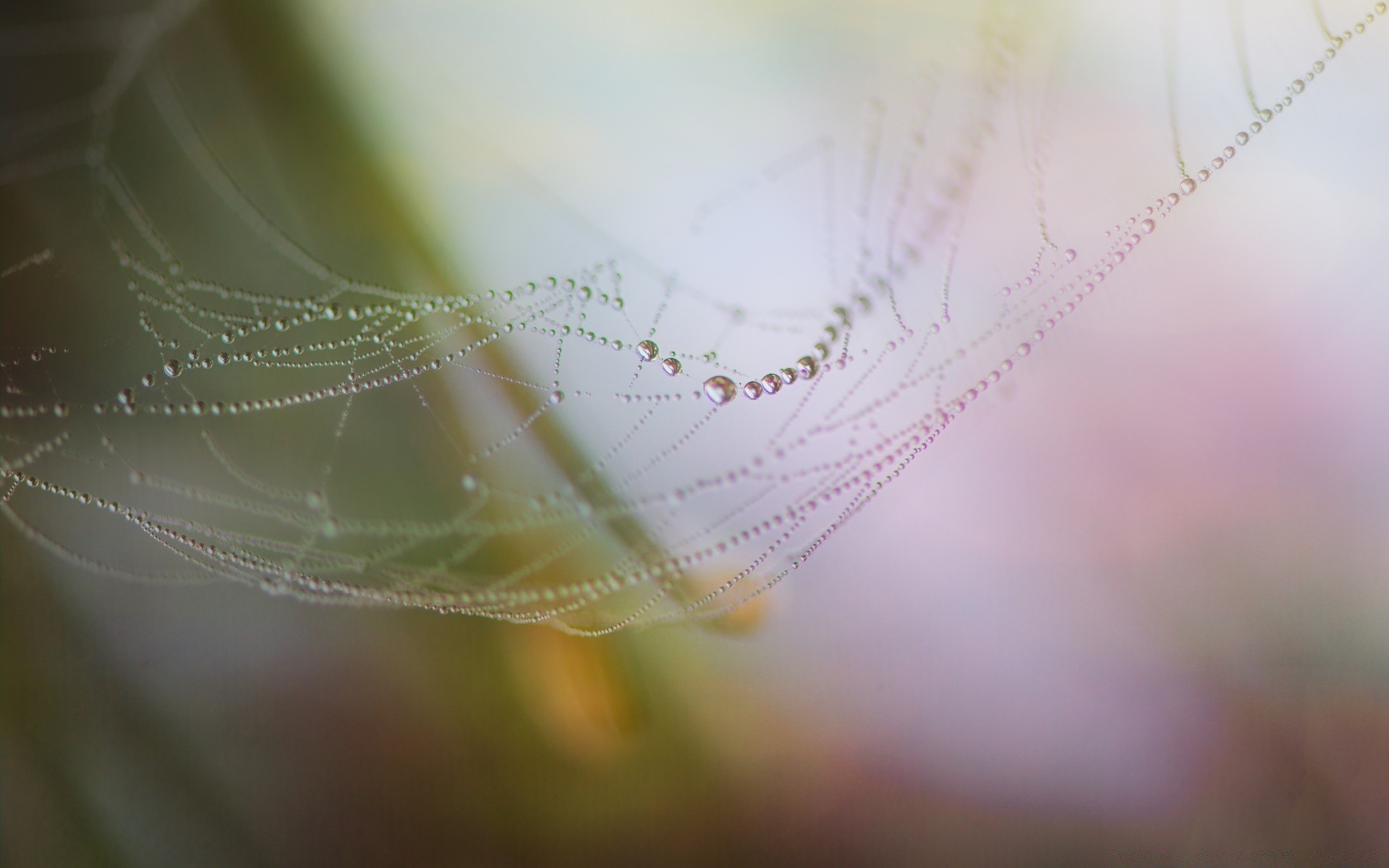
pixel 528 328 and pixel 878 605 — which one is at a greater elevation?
pixel 528 328

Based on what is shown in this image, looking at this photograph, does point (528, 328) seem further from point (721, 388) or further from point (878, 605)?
point (878, 605)


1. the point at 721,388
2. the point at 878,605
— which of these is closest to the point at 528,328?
the point at 721,388

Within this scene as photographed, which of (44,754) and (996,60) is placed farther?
(44,754)

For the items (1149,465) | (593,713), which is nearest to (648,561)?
(593,713)

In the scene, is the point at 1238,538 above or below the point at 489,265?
below

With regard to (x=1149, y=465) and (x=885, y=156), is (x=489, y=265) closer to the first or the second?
(x=885, y=156)
